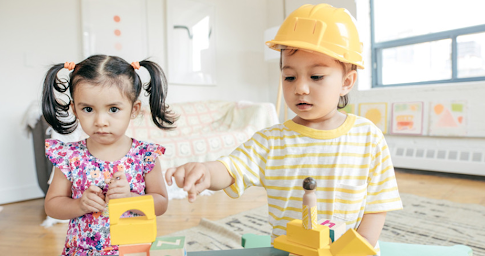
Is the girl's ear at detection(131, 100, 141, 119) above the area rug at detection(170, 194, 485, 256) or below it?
above

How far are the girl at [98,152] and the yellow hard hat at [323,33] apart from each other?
0.38 m

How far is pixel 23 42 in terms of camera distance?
252cm

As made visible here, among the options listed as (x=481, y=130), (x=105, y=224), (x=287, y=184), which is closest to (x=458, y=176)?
(x=481, y=130)

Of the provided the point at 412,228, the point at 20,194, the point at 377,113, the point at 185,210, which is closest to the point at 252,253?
the point at 412,228

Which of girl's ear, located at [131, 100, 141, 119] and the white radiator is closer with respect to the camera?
girl's ear, located at [131, 100, 141, 119]

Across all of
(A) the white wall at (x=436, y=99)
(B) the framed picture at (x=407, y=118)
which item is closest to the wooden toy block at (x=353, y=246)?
(A) the white wall at (x=436, y=99)

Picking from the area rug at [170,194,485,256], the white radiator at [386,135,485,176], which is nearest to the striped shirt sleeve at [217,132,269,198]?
the area rug at [170,194,485,256]

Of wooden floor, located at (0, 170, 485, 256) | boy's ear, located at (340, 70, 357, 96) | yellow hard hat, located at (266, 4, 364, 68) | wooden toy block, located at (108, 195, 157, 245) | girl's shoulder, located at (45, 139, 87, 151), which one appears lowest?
wooden floor, located at (0, 170, 485, 256)

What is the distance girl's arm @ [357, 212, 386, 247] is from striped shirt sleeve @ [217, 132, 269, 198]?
9.6 inches

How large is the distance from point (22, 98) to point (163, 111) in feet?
7.30

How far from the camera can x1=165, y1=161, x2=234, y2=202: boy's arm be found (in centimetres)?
53

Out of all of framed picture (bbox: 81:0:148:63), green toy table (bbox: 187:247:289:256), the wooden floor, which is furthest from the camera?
framed picture (bbox: 81:0:148:63)

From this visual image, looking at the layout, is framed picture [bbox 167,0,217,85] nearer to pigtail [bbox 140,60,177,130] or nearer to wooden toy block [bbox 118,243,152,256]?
pigtail [bbox 140,60,177,130]

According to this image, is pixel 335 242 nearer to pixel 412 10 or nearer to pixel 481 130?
pixel 481 130
